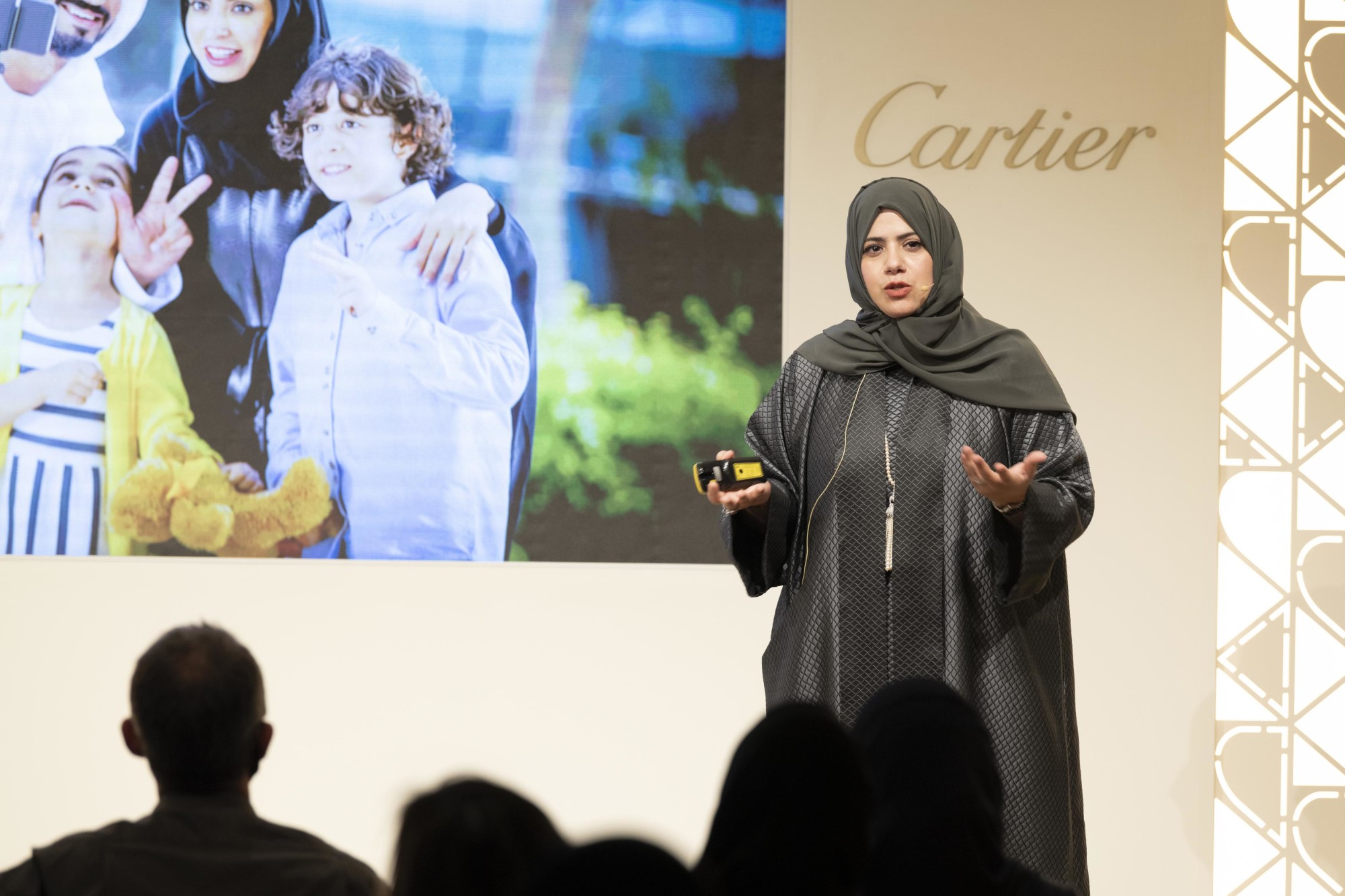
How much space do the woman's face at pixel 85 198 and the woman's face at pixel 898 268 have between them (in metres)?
2.20

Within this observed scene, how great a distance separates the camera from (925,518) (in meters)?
2.27

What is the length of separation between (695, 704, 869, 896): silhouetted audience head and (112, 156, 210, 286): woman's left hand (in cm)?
273

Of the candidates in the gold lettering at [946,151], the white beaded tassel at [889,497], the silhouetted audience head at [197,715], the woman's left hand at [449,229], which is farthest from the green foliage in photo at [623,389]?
the silhouetted audience head at [197,715]

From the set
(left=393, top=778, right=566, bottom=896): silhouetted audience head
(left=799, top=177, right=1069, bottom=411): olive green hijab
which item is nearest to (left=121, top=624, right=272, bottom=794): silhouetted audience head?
(left=393, top=778, right=566, bottom=896): silhouetted audience head

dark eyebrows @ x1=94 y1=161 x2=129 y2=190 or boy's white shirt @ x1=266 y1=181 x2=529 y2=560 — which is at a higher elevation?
dark eyebrows @ x1=94 y1=161 x2=129 y2=190

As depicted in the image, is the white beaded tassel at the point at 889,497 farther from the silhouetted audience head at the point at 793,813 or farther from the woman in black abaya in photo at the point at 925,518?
the silhouetted audience head at the point at 793,813

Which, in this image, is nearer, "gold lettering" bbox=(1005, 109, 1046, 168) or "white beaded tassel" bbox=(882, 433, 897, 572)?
"white beaded tassel" bbox=(882, 433, 897, 572)

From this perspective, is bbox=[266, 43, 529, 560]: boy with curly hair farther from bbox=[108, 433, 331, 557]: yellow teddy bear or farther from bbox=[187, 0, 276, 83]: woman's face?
bbox=[187, 0, 276, 83]: woman's face

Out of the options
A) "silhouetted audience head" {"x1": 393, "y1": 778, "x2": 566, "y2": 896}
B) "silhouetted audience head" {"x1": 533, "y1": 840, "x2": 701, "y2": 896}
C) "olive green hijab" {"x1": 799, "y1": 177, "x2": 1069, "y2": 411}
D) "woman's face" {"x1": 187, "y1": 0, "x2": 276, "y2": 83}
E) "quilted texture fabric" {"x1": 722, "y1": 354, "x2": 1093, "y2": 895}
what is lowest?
"silhouetted audience head" {"x1": 393, "y1": 778, "x2": 566, "y2": 896}

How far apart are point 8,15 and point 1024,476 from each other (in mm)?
3041

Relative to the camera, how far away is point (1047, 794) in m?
2.21

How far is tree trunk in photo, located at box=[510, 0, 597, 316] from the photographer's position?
3.56 metres

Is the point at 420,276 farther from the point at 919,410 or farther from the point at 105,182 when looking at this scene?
the point at 919,410

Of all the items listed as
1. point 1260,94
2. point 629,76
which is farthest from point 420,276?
point 1260,94
